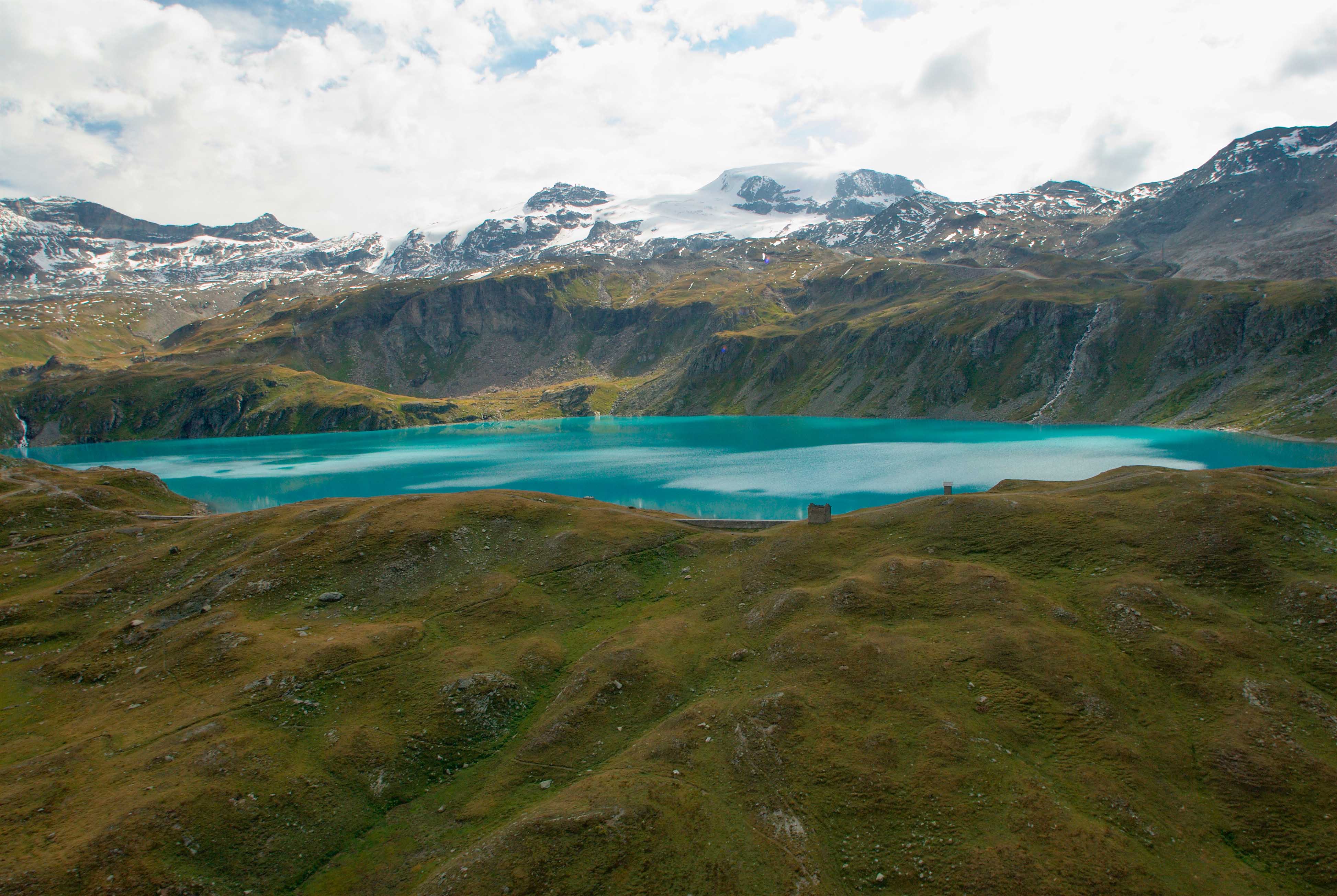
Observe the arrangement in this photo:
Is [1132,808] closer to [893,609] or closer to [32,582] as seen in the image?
[893,609]

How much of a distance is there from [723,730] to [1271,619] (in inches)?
1171

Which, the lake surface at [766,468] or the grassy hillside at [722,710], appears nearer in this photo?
the grassy hillside at [722,710]

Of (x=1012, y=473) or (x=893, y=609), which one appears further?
(x=1012, y=473)

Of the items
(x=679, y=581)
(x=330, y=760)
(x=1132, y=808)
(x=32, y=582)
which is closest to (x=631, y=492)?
(x=679, y=581)

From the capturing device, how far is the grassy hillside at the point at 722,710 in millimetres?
24547

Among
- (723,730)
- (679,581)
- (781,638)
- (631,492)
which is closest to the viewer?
(723,730)

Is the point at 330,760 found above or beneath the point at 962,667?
beneath

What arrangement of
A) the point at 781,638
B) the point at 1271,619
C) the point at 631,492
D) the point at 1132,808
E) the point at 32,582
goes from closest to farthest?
the point at 1132,808 < the point at 1271,619 < the point at 781,638 < the point at 32,582 < the point at 631,492

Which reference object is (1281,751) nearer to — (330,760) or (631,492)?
(330,760)

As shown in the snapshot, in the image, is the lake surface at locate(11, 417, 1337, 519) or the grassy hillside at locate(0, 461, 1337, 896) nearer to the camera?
the grassy hillside at locate(0, 461, 1337, 896)

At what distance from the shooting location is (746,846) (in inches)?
1000

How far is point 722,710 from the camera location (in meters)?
32.8

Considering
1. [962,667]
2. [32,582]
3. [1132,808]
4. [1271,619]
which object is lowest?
[32,582]

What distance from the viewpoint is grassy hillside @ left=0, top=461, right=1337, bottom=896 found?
24547 millimetres
